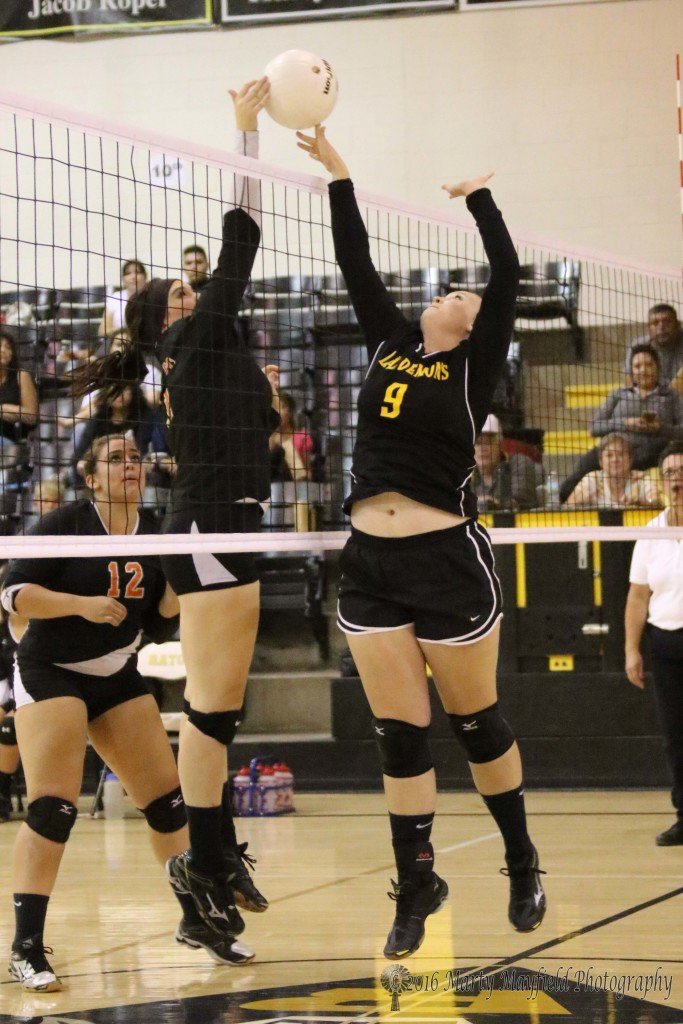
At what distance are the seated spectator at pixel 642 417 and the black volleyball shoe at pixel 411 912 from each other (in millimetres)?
3723

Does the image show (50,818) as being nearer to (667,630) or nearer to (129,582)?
(129,582)

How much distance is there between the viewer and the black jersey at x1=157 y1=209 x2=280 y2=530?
171 inches

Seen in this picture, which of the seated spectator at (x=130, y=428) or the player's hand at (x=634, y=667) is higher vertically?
the seated spectator at (x=130, y=428)

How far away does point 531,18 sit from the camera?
11.9 metres

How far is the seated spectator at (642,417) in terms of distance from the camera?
7.21 m

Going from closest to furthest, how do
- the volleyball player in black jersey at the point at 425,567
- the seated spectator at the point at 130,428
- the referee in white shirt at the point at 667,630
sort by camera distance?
the volleyball player in black jersey at the point at 425,567 → the seated spectator at the point at 130,428 → the referee in white shirt at the point at 667,630

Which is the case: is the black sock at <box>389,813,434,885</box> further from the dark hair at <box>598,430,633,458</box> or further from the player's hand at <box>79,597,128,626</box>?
the dark hair at <box>598,430,633,458</box>

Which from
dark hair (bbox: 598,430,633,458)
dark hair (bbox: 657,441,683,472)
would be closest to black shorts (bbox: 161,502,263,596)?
dark hair (bbox: 657,441,683,472)

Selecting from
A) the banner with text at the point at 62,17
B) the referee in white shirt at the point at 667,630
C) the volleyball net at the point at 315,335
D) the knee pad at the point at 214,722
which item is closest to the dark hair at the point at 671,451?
the referee in white shirt at the point at 667,630

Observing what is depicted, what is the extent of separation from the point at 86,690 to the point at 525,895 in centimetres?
161

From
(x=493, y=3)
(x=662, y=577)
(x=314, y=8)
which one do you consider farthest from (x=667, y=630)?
(x=314, y=8)

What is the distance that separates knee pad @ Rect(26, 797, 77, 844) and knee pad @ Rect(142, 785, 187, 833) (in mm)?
356

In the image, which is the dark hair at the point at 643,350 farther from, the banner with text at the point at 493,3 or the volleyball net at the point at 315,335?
the banner with text at the point at 493,3

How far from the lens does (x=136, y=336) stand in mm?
4590
